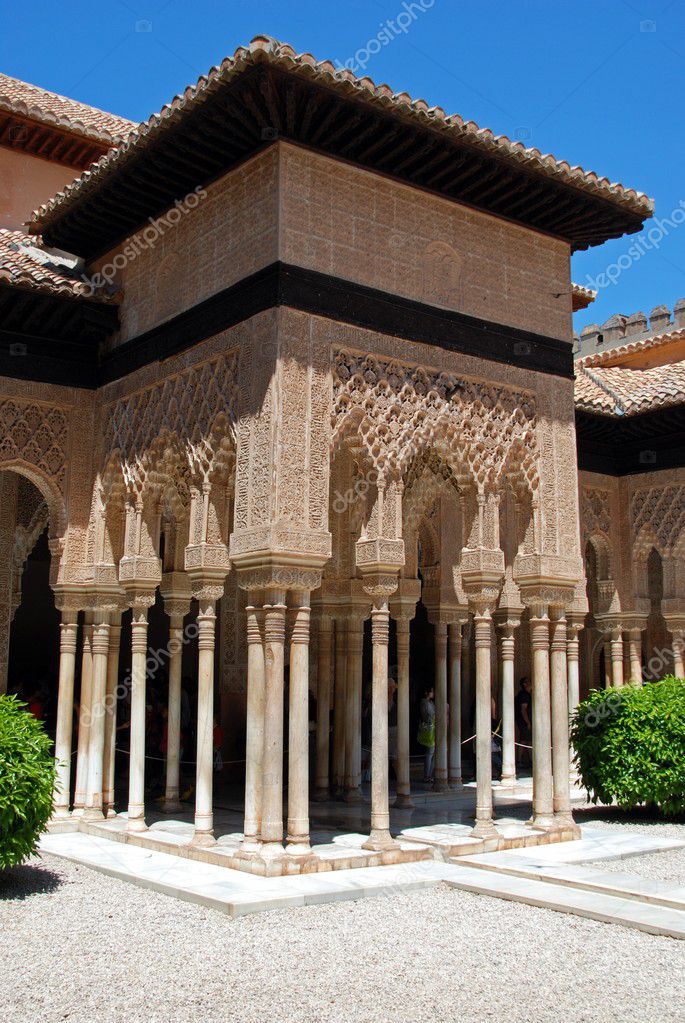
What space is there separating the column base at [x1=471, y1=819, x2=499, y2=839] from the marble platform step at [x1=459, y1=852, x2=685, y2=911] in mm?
195

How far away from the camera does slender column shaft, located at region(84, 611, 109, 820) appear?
33.5 feet

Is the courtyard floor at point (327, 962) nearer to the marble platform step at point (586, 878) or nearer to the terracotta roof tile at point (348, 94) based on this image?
the marble platform step at point (586, 878)

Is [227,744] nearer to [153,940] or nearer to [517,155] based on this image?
[153,940]

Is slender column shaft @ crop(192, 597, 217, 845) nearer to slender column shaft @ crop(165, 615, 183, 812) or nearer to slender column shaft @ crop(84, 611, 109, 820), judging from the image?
slender column shaft @ crop(84, 611, 109, 820)

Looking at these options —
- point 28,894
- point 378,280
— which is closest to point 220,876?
point 28,894

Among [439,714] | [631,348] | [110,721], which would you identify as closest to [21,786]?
[110,721]

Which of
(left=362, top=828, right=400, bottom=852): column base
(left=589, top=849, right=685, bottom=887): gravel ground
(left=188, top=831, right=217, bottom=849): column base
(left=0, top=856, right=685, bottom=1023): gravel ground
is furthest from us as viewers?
(left=188, top=831, right=217, bottom=849): column base

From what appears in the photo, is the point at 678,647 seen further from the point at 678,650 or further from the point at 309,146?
the point at 309,146

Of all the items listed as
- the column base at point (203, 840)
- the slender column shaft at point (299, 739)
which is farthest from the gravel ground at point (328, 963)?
the column base at point (203, 840)

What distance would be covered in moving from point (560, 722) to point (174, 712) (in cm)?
397

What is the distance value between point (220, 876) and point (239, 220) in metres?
5.26

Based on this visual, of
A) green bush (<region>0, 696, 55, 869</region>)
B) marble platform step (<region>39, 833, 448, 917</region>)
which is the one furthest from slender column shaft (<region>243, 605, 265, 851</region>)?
green bush (<region>0, 696, 55, 869</region>)

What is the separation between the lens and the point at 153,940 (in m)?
6.11

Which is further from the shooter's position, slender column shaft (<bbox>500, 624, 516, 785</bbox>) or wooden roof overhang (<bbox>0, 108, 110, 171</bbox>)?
slender column shaft (<bbox>500, 624, 516, 785</bbox>)
